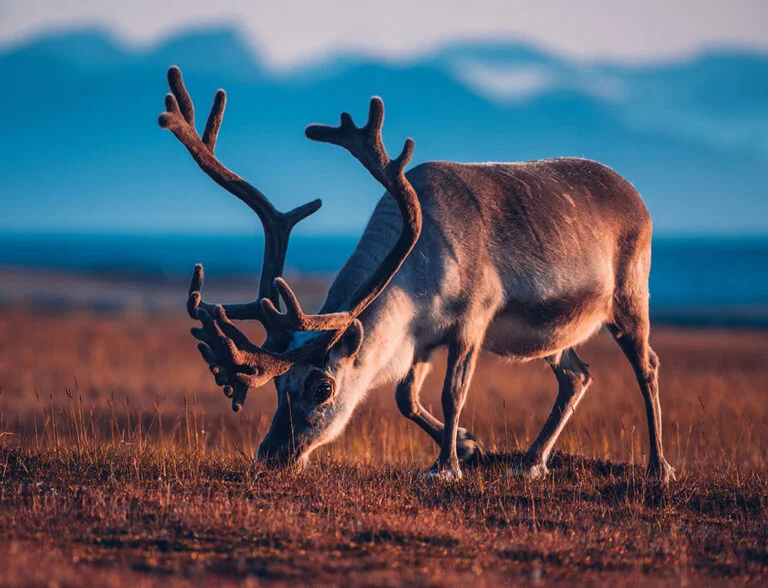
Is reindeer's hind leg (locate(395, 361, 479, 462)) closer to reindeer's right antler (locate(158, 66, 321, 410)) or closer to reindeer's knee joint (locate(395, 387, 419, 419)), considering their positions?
reindeer's knee joint (locate(395, 387, 419, 419))

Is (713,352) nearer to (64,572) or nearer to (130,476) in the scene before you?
(130,476)

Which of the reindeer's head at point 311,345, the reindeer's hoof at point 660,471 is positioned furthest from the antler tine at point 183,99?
the reindeer's hoof at point 660,471

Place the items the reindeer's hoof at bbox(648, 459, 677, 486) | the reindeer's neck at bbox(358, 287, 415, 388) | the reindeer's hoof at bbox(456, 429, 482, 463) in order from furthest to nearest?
the reindeer's hoof at bbox(456, 429, 482, 463) → the reindeer's hoof at bbox(648, 459, 677, 486) → the reindeer's neck at bbox(358, 287, 415, 388)

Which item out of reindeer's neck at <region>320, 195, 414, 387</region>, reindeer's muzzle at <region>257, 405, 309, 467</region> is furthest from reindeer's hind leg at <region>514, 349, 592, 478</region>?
reindeer's muzzle at <region>257, 405, 309, 467</region>

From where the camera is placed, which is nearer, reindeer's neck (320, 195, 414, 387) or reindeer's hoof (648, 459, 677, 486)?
reindeer's neck (320, 195, 414, 387)

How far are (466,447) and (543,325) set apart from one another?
1344 millimetres

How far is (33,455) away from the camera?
25.8 feet

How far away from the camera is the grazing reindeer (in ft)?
25.7

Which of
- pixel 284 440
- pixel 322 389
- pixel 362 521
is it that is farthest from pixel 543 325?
pixel 362 521

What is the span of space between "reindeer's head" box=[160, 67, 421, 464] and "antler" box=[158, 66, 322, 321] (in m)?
0.12

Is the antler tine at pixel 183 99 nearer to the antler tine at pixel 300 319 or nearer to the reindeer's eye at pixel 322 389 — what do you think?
the antler tine at pixel 300 319

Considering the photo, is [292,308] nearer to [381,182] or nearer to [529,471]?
[381,182]

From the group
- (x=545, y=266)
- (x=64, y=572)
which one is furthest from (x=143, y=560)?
(x=545, y=266)

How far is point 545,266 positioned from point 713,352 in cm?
2135
